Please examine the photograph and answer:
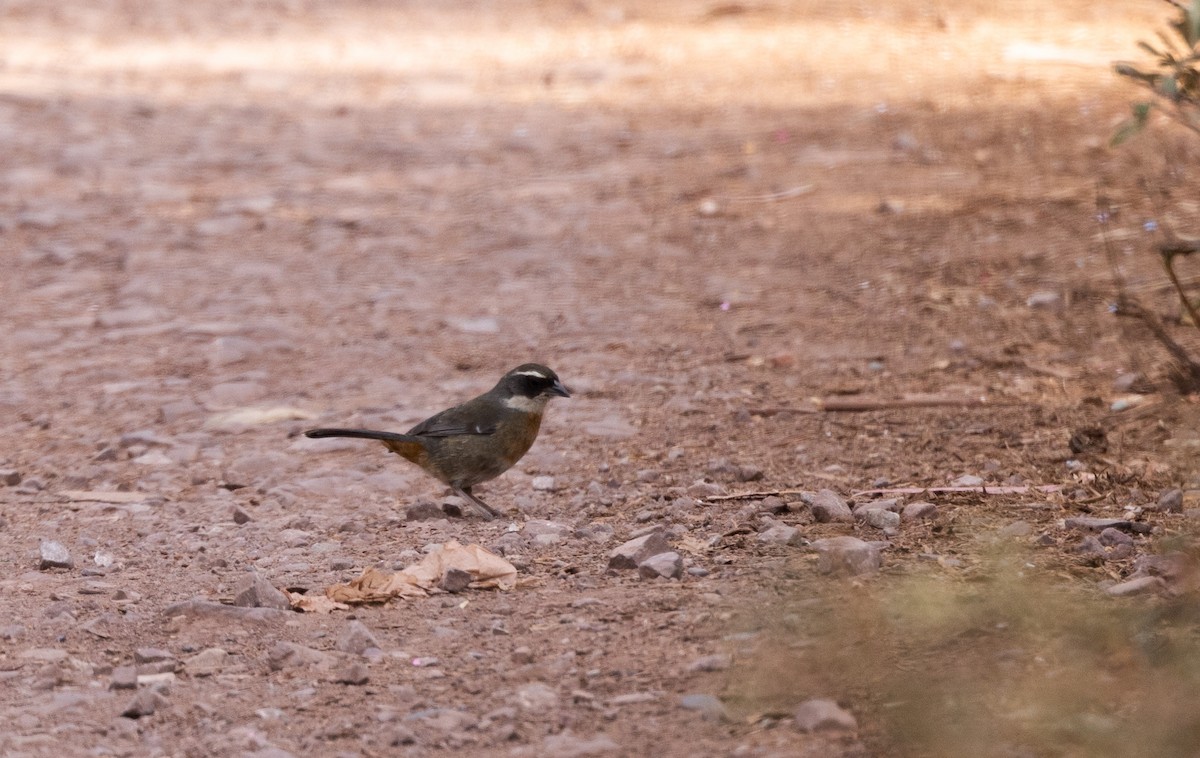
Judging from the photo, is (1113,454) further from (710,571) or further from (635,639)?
(635,639)

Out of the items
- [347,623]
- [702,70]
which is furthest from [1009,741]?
[702,70]

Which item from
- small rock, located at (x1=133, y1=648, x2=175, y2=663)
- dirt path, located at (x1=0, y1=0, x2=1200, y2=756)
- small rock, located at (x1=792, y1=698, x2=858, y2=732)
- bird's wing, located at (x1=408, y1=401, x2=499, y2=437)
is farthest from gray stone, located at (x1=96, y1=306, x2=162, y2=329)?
small rock, located at (x1=792, y1=698, x2=858, y2=732)

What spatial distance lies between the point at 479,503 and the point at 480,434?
26 centimetres

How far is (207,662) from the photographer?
431 centimetres

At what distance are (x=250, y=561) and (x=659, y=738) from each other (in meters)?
2.08

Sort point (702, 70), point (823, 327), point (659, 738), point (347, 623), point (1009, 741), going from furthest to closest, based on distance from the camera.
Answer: point (702, 70)
point (823, 327)
point (347, 623)
point (659, 738)
point (1009, 741)

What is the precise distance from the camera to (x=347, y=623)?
4.56 meters

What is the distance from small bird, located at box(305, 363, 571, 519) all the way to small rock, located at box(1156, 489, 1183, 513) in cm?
222

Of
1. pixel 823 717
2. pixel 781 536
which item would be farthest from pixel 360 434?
pixel 823 717

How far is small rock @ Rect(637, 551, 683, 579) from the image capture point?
470 centimetres

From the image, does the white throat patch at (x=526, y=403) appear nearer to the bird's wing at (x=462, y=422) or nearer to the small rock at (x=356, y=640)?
the bird's wing at (x=462, y=422)

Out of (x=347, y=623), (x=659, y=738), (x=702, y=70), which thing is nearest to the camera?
(x=659, y=738)

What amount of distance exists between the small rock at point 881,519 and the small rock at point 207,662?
208cm

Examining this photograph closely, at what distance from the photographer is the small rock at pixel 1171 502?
4984 millimetres
